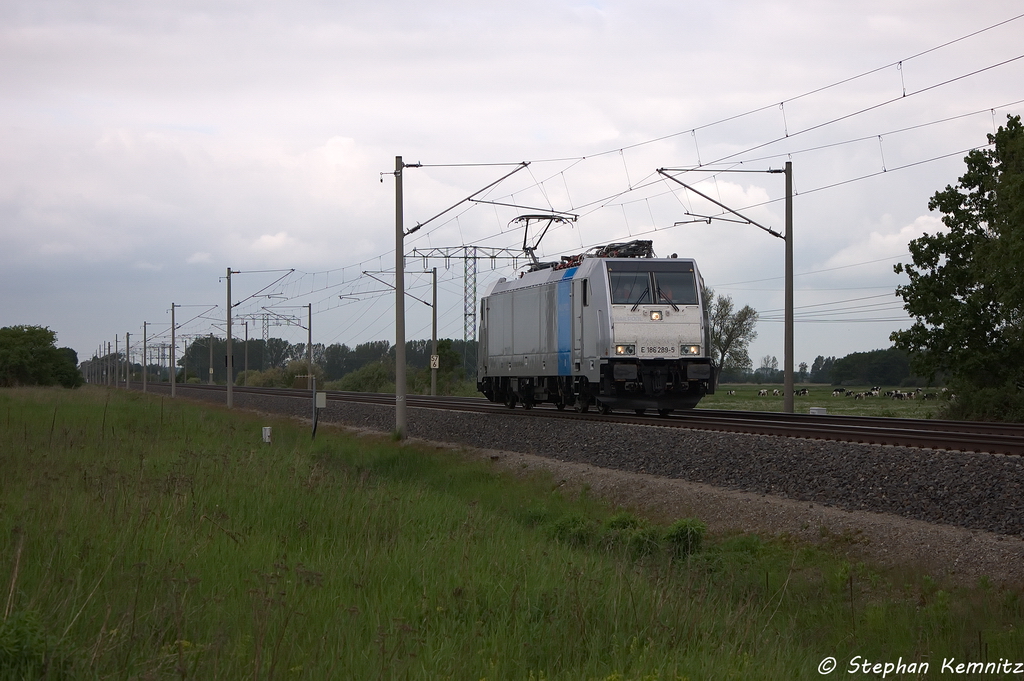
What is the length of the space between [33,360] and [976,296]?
84.9m

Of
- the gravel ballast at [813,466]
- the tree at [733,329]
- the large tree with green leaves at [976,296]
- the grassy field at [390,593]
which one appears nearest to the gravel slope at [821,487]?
the gravel ballast at [813,466]

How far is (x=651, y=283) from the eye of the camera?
24.0 metres

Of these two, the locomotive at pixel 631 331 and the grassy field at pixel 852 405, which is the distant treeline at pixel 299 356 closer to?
the grassy field at pixel 852 405

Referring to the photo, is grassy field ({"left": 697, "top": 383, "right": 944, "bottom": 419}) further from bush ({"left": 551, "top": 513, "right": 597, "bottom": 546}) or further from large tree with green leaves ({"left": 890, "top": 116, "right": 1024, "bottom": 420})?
bush ({"left": 551, "top": 513, "right": 597, "bottom": 546})

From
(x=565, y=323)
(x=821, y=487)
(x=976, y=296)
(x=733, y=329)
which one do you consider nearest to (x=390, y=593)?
(x=821, y=487)

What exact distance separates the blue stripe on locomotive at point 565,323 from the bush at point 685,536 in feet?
43.1

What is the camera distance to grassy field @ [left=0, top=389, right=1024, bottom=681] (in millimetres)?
5746

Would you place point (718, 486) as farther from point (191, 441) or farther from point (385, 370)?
point (385, 370)

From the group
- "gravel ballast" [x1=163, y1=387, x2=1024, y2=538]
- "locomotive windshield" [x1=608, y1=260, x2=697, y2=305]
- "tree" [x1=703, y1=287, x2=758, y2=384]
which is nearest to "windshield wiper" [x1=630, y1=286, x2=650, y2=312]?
"locomotive windshield" [x1=608, y1=260, x2=697, y2=305]

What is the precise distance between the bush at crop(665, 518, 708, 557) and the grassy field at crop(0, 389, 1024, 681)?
Answer: 32 millimetres

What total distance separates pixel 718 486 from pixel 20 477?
33.2 ft

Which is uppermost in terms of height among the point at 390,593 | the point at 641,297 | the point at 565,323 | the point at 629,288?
the point at 629,288

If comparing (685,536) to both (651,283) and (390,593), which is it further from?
(651,283)

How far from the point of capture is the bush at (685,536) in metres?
12.0
